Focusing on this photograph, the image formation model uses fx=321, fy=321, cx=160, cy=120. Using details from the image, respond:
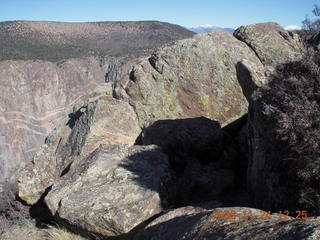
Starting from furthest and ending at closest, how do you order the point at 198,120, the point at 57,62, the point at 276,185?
the point at 57,62 < the point at 198,120 < the point at 276,185

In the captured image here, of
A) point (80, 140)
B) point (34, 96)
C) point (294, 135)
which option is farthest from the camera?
point (34, 96)

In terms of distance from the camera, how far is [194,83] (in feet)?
30.5

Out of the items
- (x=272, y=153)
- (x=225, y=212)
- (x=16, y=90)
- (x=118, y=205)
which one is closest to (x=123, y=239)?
(x=118, y=205)

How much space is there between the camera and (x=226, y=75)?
29.9ft

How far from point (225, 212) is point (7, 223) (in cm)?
532

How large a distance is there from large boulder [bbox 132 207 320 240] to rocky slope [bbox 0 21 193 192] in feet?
145

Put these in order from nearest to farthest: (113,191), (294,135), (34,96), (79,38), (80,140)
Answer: (294,135)
(113,191)
(80,140)
(34,96)
(79,38)

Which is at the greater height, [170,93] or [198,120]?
[170,93]

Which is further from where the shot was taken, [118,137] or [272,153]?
[118,137]

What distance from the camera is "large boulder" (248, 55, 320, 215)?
367 centimetres

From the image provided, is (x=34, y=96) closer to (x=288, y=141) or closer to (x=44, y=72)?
(x=44, y=72)

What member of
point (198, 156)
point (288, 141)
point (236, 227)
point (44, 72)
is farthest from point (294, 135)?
point (44, 72)

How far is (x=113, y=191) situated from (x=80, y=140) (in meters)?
3.49

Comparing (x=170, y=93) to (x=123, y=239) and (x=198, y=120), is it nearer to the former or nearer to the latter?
(x=198, y=120)
